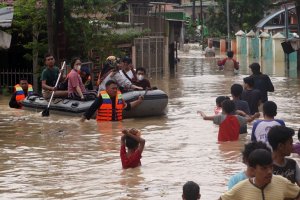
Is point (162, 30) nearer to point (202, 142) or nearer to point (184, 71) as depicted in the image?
point (184, 71)

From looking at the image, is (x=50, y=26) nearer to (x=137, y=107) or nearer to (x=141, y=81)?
(x=141, y=81)

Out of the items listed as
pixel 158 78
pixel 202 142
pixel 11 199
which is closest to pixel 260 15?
pixel 158 78

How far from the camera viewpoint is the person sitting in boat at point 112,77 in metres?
18.8

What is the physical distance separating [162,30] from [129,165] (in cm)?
2982

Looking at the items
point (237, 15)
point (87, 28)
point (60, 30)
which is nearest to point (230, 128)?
point (60, 30)

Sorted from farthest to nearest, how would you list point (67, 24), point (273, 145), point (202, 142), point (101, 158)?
point (67, 24) < point (202, 142) < point (101, 158) < point (273, 145)

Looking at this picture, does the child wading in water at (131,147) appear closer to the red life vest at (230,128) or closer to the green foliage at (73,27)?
the red life vest at (230,128)

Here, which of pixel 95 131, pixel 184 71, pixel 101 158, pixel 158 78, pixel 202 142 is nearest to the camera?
pixel 101 158

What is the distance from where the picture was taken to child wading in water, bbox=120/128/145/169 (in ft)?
38.4

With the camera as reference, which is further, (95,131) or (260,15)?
(260,15)

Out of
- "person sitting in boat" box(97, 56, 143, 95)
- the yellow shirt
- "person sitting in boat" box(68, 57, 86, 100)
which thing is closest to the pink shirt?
"person sitting in boat" box(68, 57, 86, 100)

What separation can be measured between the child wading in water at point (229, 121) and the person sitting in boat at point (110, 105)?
3.99 m

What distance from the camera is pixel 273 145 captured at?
7.23 meters

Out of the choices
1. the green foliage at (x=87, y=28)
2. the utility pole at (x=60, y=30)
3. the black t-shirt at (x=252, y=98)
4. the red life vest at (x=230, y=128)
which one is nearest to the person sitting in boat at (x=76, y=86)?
the utility pole at (x=60, y=30)
